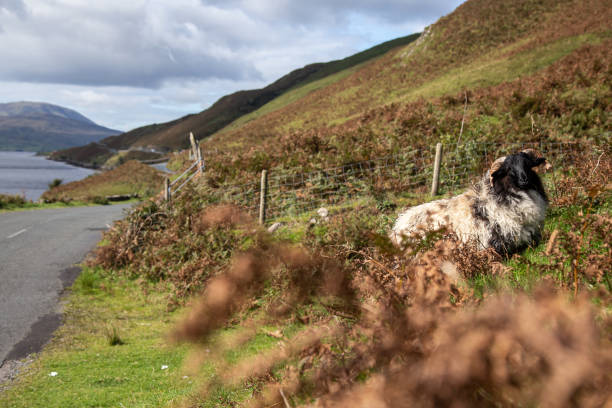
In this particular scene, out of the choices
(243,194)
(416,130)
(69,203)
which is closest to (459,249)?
(243,194)

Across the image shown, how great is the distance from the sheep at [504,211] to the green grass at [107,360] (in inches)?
150

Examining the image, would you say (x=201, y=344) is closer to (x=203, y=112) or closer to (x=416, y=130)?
(x=416, y=130)

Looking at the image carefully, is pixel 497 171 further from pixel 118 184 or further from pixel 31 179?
pixel 31 179

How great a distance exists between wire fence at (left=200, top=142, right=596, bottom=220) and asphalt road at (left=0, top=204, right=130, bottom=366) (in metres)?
5.36

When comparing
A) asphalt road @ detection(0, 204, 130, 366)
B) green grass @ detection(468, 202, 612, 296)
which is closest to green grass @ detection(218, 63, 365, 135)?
asphalt road @ detection(0, 204, 130, 366)

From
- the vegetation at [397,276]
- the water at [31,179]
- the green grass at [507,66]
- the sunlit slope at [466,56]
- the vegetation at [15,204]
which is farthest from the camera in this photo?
the water at [31,179]

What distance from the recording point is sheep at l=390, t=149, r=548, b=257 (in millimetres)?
5211

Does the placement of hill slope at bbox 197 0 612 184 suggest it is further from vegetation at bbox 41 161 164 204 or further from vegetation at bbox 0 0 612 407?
vegetation at bbox 41 161 164 204

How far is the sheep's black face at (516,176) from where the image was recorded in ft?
17.6

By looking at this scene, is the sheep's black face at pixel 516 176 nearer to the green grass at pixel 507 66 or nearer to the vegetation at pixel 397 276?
the vegetation at pixel 397 276

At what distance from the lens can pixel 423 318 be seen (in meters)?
1.95

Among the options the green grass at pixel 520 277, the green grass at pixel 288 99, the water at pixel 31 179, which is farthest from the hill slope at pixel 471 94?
the water at pixel 31 179

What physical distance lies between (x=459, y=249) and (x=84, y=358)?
19.9 feet

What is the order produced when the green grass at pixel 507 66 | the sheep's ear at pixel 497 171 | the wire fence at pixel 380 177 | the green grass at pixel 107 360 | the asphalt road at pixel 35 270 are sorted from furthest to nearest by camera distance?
the green grass at pixel 507 66
the wire fence at pixel 380 177
the asphalt road at pixel 35 270
the sheep's ear at pixel 497 171
the green grass at pixel 107 360
